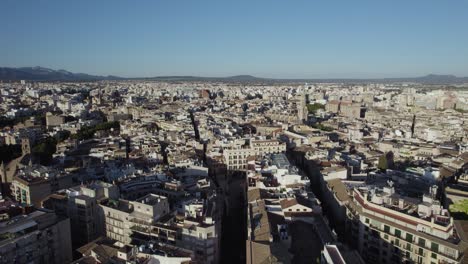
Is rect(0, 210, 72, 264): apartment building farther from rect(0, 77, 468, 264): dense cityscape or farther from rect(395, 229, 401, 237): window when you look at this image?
rect(395, 229, 401, 237): window

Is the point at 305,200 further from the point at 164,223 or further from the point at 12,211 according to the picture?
the point at 12,211

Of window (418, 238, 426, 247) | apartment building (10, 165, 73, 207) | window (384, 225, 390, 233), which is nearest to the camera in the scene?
window (418, 238, 426, 247)

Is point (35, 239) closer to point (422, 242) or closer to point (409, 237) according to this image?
point (409, 237)

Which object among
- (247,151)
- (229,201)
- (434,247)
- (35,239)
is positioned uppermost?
(247,151)

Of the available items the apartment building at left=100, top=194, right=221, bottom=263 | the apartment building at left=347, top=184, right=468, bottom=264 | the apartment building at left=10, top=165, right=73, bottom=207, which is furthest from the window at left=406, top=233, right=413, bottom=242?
the apartment building at left=10, top=165, right=73, bottom=207

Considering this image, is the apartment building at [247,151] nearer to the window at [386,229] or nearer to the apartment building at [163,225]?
the apartment building at [163,225]

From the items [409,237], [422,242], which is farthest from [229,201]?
[422,242]

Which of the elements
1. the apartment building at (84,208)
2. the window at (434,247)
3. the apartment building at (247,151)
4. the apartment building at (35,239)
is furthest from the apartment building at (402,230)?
the apartment building at (247,151)

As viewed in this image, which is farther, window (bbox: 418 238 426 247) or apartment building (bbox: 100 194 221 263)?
apartment building (bbox: 100 194 221 263)

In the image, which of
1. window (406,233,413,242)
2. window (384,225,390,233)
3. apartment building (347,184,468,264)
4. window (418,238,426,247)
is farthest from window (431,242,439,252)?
window (384,225,390,233)

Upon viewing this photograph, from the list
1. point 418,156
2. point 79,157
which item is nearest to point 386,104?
point 418,156

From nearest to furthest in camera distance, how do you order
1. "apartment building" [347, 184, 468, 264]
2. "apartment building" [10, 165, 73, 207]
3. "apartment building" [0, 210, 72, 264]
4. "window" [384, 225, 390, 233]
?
1. "apartment building" [0, 210, 72, 264]
2. "apartment building" [347, 184, 468, 264]
3. "window" [384, 225, 390, 233]
4. "apartment building" [10, 165, 73, 207]

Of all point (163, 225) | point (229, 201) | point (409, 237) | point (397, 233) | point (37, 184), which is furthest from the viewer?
point (229, 201)
